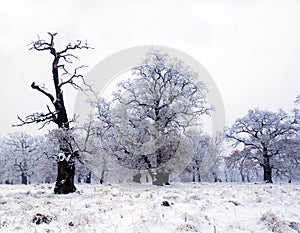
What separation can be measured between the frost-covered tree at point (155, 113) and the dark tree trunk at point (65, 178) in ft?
30.7

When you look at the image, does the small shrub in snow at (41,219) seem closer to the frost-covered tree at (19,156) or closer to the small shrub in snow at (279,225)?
the small shrub in snow at (279,225)

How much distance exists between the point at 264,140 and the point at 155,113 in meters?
15.3

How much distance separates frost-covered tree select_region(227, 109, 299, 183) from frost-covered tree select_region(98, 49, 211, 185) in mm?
10709

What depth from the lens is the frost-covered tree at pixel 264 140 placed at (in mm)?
33000

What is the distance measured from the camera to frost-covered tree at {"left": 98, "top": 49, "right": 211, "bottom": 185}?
24.4 meters

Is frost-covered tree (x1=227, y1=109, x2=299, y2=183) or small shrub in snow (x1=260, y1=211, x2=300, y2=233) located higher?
frost-covered tree (x1=227, y1=109, x2=299, y2=183)

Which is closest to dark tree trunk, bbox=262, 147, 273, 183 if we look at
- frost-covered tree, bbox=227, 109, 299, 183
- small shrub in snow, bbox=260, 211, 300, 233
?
frost-covered tree, bbox=227, 109, 299, 183

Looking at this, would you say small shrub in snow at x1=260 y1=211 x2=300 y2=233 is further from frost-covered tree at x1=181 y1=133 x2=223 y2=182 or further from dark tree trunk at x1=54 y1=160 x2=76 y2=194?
frost-covered tree at x1=181 y1=133 x2=223 y2=182

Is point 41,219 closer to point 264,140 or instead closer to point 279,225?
point 279,225

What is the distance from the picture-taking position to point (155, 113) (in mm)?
25594

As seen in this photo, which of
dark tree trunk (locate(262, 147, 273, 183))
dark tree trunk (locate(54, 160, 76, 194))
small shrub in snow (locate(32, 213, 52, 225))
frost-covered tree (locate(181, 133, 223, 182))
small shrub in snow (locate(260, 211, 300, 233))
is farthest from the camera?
frost-covered tree (locate(181, 133, 223, 182))

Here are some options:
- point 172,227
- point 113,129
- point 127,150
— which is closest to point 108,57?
point 113,129

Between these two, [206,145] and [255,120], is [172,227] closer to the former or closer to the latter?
[255,120]

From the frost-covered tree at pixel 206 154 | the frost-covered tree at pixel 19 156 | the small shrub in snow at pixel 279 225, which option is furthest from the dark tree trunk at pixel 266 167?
the frost-covered tree at pixel 19 156
